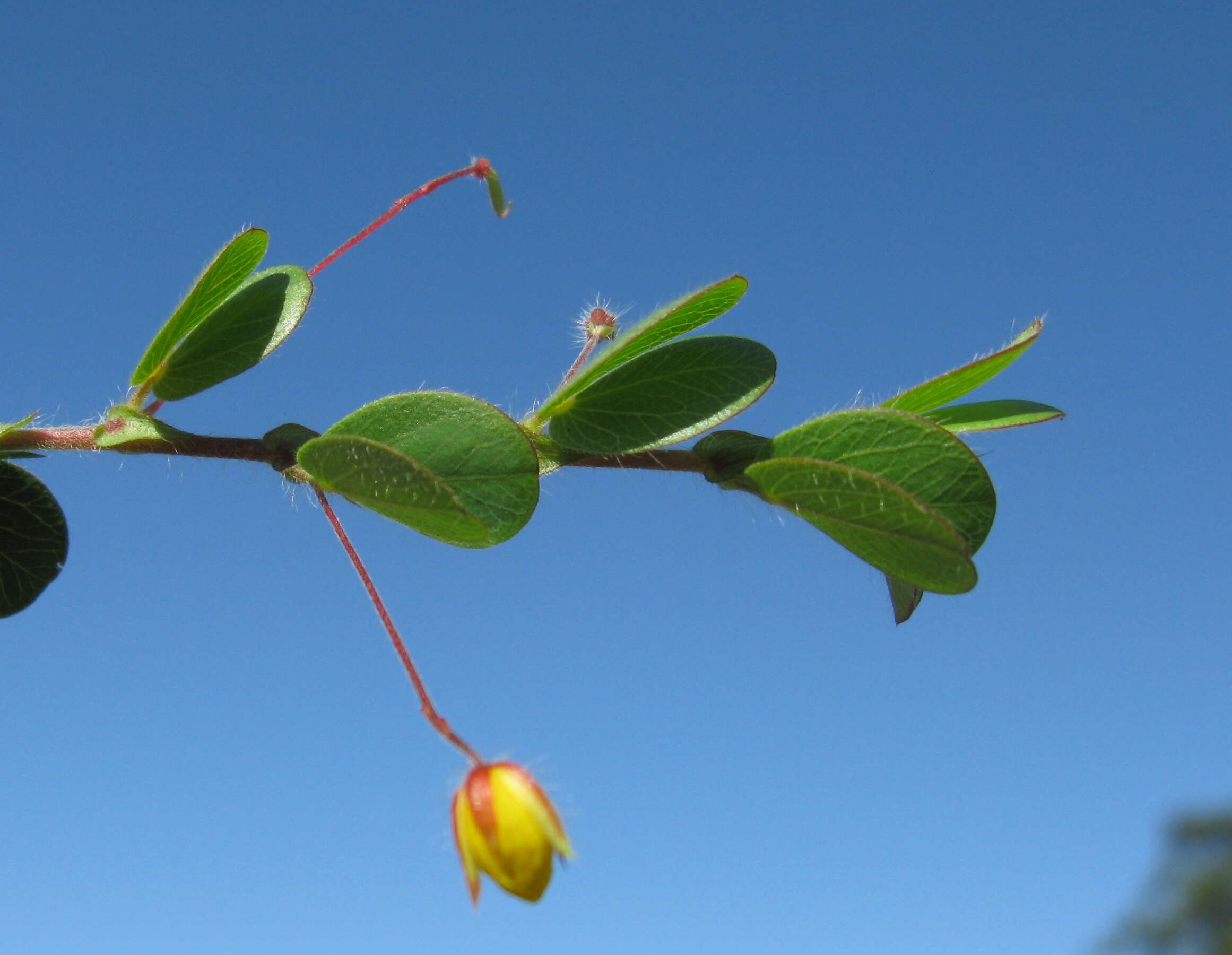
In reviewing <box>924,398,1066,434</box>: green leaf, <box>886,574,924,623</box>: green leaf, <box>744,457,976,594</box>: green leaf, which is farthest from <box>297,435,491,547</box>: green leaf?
<box>924,398,1066,434</box>: green leaf

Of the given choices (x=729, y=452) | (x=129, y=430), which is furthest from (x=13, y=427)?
(x=729, y=452)

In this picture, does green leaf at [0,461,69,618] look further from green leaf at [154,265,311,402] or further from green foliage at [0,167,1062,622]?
green leaf at [154,265,311,402]

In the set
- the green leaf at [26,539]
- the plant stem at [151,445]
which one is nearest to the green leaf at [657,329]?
the plant stem at [151,445]

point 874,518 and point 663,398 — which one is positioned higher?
point 663,398

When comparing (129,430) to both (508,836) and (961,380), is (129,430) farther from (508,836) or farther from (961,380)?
(961,380)

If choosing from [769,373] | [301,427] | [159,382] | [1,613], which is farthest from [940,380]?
[1,613]
